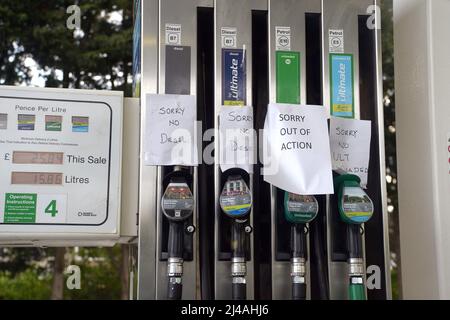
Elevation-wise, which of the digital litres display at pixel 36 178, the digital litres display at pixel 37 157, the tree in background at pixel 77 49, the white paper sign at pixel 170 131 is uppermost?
the tree in background at pixel 77 49

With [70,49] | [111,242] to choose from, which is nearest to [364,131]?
[111,242]

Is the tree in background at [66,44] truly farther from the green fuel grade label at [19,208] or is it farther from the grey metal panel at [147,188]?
the green fuel grade label at [19,208]

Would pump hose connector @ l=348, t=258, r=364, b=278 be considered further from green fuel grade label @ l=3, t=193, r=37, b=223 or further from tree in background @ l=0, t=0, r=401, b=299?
tree in background @ l=0, t=0, r=401, b=299

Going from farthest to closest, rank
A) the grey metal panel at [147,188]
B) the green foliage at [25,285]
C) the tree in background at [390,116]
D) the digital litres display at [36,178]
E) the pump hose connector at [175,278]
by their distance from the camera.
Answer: the green foliage at [25,285], the tree in background at [390,116], the digital litres display at [36,178], the grey metal panel at [147,188], the pump hose connector at [175,278]

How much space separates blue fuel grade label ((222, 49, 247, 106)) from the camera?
259 centimetres

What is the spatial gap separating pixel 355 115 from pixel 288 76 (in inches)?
12.9

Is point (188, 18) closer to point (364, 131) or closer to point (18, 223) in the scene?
point (364, 131)

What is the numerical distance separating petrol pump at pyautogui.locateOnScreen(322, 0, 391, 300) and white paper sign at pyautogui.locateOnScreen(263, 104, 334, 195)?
0.11 metres

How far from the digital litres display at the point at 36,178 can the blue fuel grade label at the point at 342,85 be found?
1.18m

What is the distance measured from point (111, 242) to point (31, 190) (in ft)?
1.37

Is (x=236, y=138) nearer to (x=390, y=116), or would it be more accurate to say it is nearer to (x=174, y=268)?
(x=174, y=268)

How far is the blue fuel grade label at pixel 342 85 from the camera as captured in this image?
2656 mm

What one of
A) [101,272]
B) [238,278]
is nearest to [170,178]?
[238,278]

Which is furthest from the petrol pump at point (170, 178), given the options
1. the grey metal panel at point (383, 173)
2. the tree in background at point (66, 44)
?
the tree in background at point (66, 44)
